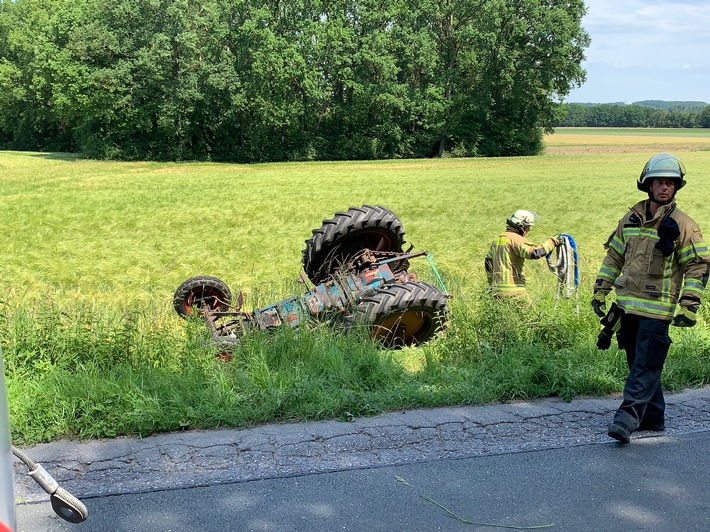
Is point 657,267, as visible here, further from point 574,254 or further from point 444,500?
point 574,254

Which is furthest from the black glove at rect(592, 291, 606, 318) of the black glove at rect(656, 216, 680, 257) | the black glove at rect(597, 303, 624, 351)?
the black glove at rect(656, 216, 680, 257)

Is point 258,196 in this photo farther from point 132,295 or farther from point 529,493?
point 529,493

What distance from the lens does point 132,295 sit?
342 inches

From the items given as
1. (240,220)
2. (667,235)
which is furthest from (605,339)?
(240,220)

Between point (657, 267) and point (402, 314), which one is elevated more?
point (657, 267)

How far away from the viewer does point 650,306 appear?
14.4 feet

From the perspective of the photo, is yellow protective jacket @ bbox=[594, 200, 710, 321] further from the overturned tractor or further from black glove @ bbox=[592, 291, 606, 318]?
the overturned tractor

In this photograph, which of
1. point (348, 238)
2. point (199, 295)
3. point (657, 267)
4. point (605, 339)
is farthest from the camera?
point (199, 295)

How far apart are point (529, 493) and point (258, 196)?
1827cm

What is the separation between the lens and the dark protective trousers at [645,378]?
171 inches

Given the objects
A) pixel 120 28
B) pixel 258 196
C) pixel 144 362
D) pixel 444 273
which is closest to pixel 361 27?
pixel 120 28

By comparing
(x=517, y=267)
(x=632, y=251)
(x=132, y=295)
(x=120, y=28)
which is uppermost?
(x=120, y=28)

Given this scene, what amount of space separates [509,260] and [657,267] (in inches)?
121

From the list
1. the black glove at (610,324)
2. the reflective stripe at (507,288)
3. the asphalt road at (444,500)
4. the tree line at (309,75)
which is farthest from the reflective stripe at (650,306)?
the tree line at (309,75)
